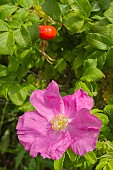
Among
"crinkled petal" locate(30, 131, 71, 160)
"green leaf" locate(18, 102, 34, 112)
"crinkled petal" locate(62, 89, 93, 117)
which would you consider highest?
"crinkled petal" locate(62, 89, 93, 117)

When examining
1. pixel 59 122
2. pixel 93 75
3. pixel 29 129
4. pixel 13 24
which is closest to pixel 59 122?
pixel 59 122

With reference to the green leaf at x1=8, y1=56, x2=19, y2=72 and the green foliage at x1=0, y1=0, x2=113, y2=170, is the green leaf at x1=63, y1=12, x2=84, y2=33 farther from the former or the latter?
the green leaf at x1=8, y1=56, x2=19, y2=72

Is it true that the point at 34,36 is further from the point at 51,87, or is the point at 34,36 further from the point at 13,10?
the point at 51,87

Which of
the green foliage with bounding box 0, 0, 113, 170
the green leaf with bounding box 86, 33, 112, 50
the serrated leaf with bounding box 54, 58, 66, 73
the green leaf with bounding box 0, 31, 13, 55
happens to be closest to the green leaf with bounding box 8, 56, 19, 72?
the green foliage with bounding box 0, 0, 113, 170

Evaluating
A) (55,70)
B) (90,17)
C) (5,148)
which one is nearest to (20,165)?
(5,148)

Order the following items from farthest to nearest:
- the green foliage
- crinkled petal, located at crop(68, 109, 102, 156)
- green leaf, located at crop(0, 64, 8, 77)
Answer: green leaf, located at crop(0, 64, 8, 77), the green foliage, crinkled petal, located at crop(68, 109, 102, 156)

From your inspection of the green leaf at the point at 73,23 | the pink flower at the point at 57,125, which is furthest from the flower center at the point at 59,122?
the green leaf at the point at 73,23

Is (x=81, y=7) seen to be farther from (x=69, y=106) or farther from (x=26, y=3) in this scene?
(x=69, y=106)
